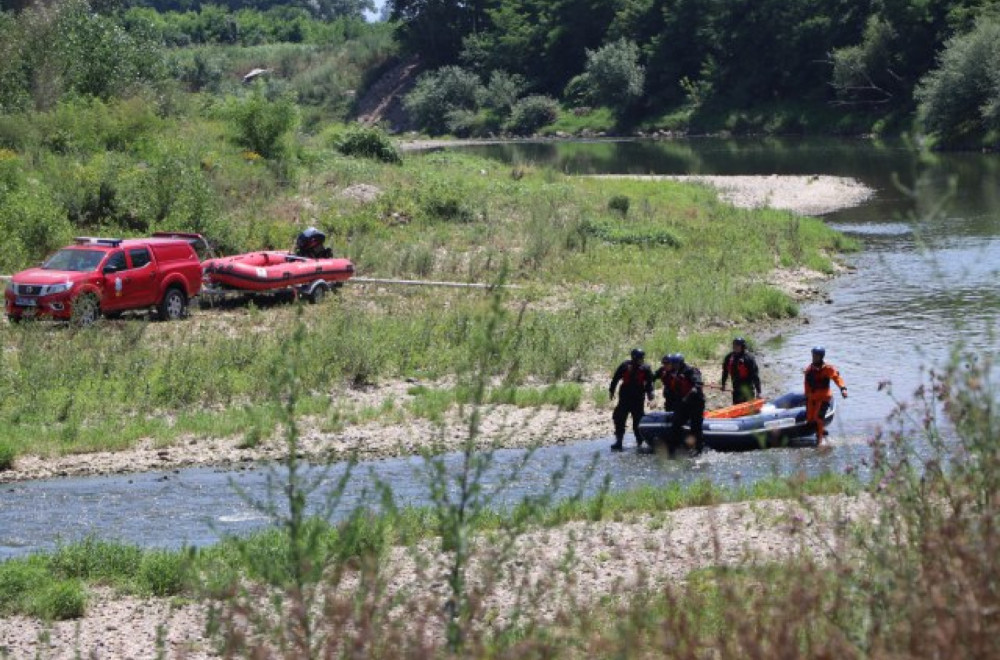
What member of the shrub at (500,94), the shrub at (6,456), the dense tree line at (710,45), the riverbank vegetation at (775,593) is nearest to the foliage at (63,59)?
the shrub at (6,456)

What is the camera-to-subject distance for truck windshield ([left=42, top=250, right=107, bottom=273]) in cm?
2864

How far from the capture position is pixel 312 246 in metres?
33.4

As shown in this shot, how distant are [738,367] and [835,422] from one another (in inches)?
82.2

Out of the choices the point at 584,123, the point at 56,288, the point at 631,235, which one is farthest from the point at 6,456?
the point at 584,123

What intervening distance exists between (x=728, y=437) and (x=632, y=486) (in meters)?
2.82

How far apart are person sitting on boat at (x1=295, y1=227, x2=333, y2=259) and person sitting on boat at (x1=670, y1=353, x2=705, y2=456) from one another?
1339cm

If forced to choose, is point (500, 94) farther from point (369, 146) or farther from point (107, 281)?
point (107, 281)

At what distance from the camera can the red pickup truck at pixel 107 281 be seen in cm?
2769

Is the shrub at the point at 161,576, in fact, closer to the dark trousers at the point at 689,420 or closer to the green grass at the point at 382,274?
the green grass at the point at 382,274

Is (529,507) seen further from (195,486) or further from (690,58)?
(690,58)

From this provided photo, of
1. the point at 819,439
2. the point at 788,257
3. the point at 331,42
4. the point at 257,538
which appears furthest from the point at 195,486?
the point at 331,42

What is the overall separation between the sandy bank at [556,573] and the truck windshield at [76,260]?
1516cm

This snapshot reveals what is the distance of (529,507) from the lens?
7781mm

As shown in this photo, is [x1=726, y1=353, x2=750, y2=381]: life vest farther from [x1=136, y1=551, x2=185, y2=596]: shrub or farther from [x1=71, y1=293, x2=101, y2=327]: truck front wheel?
[x1=71, y1=293, x2=101, y2=327]: truck front wheel
